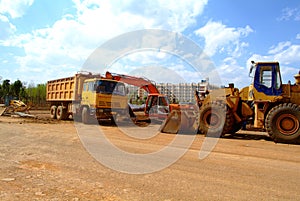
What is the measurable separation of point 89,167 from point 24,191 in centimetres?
156

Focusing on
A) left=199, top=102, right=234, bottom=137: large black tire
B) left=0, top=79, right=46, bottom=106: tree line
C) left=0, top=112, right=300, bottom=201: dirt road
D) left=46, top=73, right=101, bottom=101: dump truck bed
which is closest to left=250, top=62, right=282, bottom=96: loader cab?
left=199, top=102, right=234, bottom=137: large black tire

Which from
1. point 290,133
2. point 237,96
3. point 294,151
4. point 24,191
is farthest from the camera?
point 237,96

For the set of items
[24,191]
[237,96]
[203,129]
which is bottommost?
[24,191]

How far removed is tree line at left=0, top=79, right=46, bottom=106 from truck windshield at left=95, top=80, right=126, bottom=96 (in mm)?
26408

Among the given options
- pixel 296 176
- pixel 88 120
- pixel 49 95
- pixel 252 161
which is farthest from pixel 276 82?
pixel 49 95

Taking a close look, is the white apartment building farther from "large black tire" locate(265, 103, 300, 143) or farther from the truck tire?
"large black tire" locate(265, 103, 300, 143)

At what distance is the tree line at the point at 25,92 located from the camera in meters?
39.6

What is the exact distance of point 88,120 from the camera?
585 inches

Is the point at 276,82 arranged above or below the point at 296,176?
above

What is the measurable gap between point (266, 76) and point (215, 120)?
248 cm

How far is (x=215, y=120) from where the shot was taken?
33.2 ft

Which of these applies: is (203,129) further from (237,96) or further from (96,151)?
(96,151)

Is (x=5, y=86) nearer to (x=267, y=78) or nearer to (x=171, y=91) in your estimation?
(x=171, y=91)

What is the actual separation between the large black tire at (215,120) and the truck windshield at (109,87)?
20.1ft
